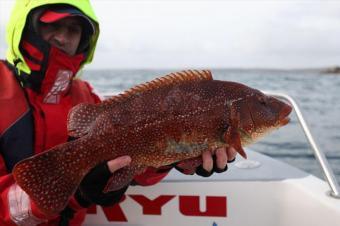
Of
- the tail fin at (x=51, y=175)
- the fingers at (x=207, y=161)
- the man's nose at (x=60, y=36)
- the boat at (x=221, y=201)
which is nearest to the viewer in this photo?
the tail fin at (x=51, y=175)

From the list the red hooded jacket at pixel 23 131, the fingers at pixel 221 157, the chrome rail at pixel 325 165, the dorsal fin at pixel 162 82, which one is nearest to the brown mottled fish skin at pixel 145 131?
the dorsal fin at pixel 162 82

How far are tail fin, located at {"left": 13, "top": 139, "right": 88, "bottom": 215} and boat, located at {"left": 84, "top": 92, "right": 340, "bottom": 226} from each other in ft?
4.51

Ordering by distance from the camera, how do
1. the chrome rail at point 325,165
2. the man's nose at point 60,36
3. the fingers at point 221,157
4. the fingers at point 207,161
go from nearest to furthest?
the fingers at point 207,161 < the fingers at point 221,157 < the man's nose at point 60,36 < the chrome rail at point 325,165

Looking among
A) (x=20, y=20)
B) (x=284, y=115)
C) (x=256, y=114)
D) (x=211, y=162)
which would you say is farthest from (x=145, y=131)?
(x=20, y=20)

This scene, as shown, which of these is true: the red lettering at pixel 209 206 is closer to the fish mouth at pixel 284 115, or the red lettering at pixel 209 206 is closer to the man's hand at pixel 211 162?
the man's hand at pixel 211 162

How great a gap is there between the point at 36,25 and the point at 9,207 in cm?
137

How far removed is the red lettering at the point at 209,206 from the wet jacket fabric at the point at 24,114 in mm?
595

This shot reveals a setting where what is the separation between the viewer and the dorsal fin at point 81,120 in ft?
7.82

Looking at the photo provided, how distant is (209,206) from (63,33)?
2040 millimetres

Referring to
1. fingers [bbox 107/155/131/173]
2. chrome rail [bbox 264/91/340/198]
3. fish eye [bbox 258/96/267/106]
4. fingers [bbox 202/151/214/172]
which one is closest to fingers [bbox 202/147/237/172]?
fingers [bbox 202/151/214/172]

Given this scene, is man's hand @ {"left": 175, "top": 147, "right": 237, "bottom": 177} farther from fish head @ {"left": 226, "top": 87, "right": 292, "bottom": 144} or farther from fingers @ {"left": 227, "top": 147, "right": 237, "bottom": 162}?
fish head @ {"left": 226, "top": 87, "right": 292, "bottom": 144}

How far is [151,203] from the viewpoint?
3787 mm

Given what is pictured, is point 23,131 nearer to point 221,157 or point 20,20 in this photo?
point 20,20

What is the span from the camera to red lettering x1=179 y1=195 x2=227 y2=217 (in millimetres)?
3703
